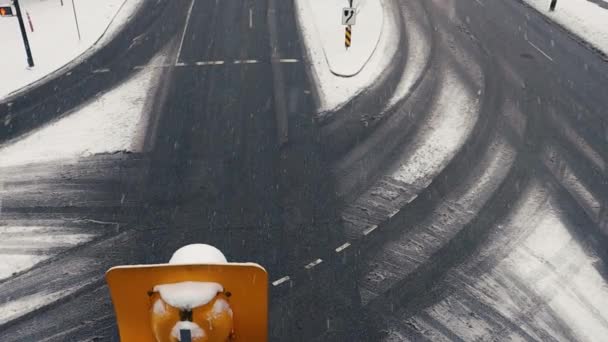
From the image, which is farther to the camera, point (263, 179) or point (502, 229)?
point (263, 179)

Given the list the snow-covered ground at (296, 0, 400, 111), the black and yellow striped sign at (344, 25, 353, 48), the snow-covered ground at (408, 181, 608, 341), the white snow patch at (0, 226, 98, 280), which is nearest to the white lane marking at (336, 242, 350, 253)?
the snow-covered ground at (408, 181, 608, 341)

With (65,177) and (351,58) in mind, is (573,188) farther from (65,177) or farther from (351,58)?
(65,177)

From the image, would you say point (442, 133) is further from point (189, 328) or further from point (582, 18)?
point (189, 328)

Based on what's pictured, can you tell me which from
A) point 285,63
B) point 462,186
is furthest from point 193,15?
point 462,186

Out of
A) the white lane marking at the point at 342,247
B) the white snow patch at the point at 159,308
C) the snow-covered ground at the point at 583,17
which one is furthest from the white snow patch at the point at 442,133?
the white snow patch at the point at 159,308

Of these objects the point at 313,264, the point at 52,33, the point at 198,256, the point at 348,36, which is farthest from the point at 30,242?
the point at 52,33

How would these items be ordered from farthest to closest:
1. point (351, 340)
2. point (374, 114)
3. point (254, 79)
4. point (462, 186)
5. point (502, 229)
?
point (254, 79)
point (374, 114)
point (462, 186)
point (502, 229)
point (351, 340)

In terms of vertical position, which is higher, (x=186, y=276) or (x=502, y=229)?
(x=186, y=276)

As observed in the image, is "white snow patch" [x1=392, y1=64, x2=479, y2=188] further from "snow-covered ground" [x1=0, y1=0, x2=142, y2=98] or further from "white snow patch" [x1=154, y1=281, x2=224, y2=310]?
"snow-covered ground" [x1=0, y1=0, x2=142, y2=98]

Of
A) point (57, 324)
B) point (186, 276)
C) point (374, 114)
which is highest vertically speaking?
point (186, 276)
